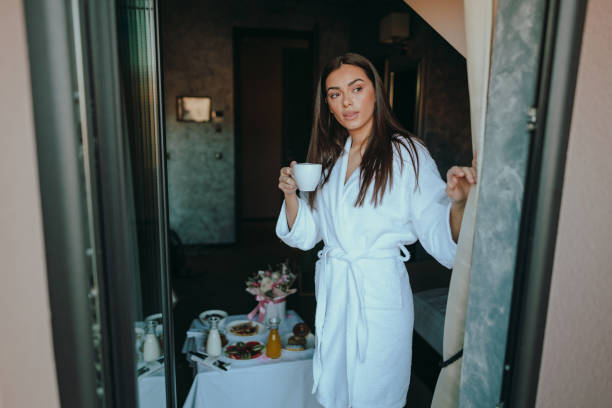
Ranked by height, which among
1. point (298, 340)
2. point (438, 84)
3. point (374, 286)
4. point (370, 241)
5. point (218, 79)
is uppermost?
point (218, 79)

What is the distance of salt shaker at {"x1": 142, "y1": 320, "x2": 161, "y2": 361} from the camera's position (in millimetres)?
883

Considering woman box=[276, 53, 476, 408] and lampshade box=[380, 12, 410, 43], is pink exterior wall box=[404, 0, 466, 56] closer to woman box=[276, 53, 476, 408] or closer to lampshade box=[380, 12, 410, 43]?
woman box=[276, 53, 476, 408]

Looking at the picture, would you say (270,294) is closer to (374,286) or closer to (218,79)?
(374,286)

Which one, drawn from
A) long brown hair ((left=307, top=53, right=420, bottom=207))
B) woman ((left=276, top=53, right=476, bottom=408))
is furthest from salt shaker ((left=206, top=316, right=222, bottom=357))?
long brown hair ((left=307, top=53, right=420, bottom=207))

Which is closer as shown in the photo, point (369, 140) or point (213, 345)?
point (369, 140)

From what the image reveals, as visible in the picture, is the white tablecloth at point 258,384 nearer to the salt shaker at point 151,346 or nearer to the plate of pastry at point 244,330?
the plate of pastry at point 244,330

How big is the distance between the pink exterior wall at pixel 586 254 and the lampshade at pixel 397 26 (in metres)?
3.09

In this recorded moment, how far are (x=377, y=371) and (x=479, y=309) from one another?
52 cm

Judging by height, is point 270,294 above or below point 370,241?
below

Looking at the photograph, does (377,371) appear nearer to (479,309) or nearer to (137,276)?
(479,309)

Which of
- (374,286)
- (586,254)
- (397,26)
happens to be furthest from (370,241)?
(397,26)

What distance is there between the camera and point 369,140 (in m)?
1.46

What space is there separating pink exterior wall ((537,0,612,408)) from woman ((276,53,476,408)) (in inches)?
14.6

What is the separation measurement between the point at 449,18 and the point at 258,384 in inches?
59.3
